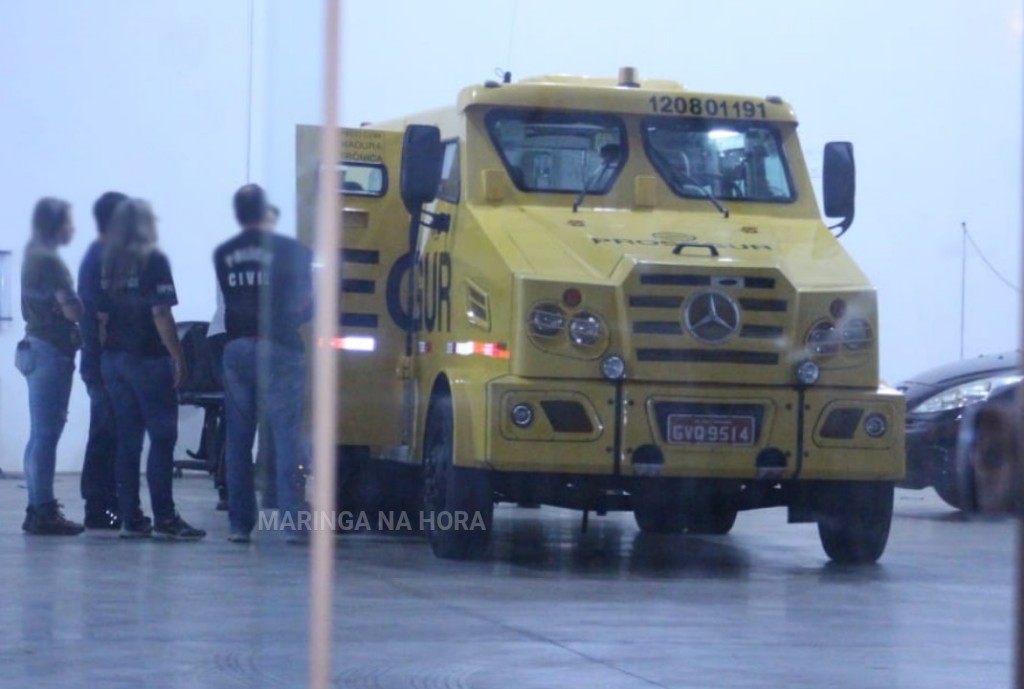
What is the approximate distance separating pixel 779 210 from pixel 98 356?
145 inches

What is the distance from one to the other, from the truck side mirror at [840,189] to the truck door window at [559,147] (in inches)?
45.1

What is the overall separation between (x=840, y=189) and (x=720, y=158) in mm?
666

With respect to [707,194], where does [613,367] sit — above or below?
below

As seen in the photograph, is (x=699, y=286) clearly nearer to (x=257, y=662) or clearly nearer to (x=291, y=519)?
(x=257, y=662)

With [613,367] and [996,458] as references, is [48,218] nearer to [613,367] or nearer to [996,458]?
[996,458]

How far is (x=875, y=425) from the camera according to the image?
909 centimetres

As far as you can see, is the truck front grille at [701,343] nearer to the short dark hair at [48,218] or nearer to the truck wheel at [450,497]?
the truck wheel at [450,497]

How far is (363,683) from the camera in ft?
19.7

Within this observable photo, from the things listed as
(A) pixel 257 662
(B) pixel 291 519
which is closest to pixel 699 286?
(A) pixel 257 662

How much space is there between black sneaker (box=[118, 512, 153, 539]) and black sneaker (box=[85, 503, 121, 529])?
32 centimetres

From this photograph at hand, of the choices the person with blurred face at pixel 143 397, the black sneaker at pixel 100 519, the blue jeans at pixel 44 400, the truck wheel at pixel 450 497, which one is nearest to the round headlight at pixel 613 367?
the truck wheel at pixel 450 497

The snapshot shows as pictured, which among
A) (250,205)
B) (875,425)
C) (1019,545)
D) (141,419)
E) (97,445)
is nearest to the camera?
(1019,545)

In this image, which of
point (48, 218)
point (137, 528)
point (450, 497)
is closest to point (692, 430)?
point (450, 497)

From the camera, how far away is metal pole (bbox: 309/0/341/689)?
3.71m
